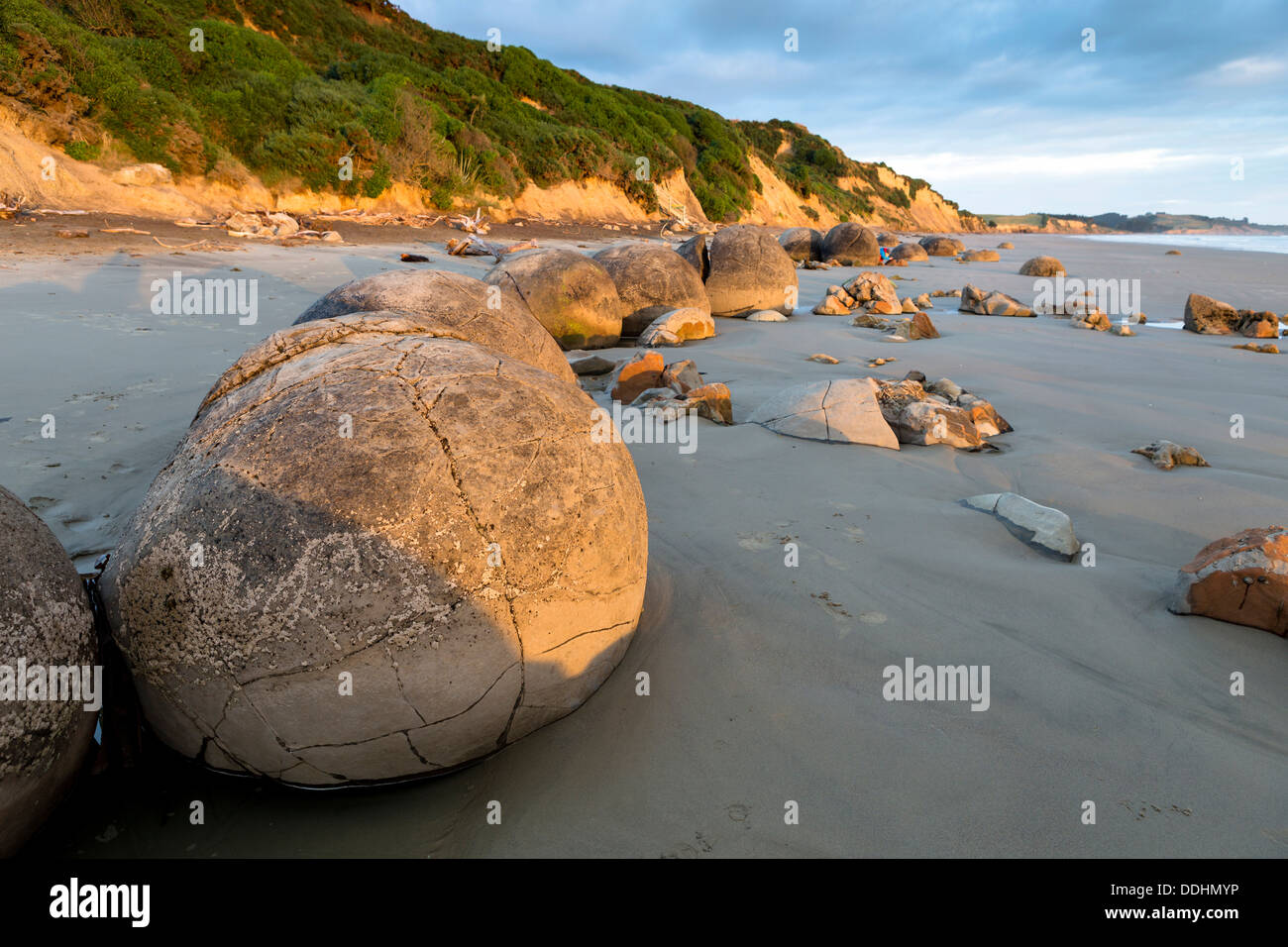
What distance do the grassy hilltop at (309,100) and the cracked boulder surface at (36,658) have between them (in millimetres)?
16576

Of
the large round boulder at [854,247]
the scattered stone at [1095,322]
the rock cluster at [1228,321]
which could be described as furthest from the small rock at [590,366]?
the large round boulder at [854,247]

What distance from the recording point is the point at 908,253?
24.1 m

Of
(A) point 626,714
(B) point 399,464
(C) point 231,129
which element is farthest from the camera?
(C) point 231,129

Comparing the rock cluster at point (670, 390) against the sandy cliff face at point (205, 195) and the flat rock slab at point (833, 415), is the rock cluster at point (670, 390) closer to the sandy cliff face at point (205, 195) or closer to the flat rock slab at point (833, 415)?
the flat rock slab at point (833, 415)

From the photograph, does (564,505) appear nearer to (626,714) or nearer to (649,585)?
(626,714)

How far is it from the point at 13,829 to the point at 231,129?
19.9m

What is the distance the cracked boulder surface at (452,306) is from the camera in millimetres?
4410

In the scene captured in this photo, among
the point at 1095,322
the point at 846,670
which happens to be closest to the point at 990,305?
the point at 1095,322

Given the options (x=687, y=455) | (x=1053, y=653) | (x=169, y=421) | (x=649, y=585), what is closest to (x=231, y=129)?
(x=169, y=421)

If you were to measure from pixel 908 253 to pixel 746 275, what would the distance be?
51.3 feet
